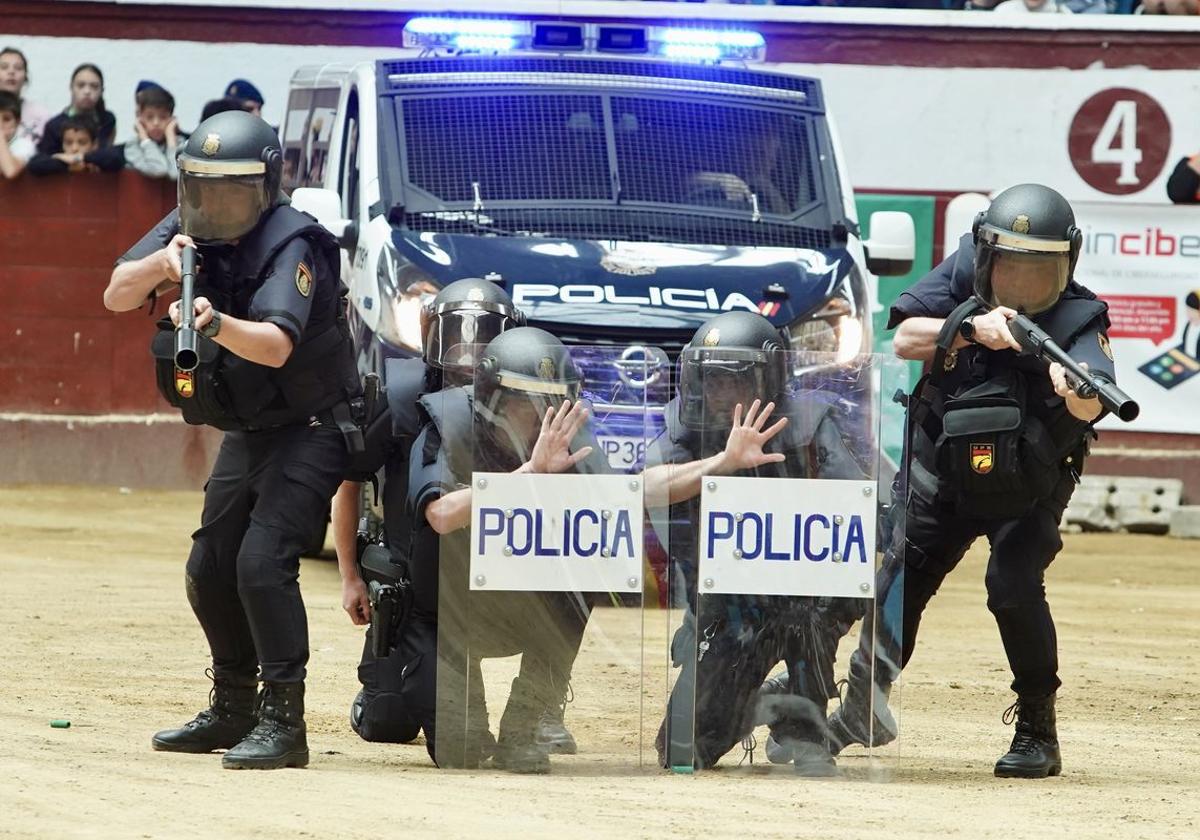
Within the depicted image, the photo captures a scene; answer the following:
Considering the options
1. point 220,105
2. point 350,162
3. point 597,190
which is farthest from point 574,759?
point 220,105

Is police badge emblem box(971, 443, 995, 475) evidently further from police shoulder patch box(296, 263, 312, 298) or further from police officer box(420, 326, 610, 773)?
police shoulder patch box(296, 263, 312, 298)

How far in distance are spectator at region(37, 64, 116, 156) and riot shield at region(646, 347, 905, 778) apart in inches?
349

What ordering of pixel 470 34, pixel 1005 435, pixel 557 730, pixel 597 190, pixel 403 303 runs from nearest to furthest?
pixel 1005 435
pixel 557 730
pixel 403 303
pixel 597 190
pixel 470 34

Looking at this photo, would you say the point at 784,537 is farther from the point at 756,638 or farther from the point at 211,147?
the point at 211,147

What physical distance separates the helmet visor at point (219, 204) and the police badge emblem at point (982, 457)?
6.66 feet

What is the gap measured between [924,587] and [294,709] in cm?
186

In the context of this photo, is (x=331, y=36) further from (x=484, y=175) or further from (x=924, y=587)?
(x=924, y=587)

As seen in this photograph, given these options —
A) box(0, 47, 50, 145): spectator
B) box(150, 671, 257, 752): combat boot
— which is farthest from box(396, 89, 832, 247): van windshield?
box(0, 47, 50, 145): spectator

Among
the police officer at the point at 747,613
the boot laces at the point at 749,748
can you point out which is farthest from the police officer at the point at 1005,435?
the boot laces at the point at 749,748

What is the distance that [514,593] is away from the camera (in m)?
6.24

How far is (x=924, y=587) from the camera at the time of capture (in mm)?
6621

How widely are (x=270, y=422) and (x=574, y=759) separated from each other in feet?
4.09

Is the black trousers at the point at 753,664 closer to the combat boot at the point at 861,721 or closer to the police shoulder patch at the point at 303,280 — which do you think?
the combat boot at the point at 861,721

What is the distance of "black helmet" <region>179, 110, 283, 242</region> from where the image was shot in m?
6.02
